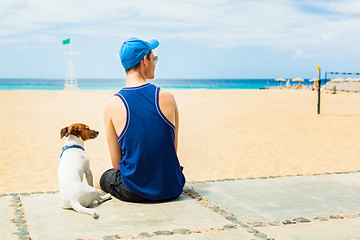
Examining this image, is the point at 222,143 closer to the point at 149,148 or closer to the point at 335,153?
the point at 335,153

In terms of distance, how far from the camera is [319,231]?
327 centimetres

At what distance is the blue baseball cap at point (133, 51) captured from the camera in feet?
12.5

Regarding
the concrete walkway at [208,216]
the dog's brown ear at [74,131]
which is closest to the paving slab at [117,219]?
the concrete walkway at [208,216]

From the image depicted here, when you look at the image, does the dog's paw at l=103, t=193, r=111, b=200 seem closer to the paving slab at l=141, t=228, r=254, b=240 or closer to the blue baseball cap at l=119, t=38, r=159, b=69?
the paving slab at l=141, t=228, r=254, b=240

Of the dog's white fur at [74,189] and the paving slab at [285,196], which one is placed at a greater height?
the dog's white fur at [74,189]

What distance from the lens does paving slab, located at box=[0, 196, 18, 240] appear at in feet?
10.2

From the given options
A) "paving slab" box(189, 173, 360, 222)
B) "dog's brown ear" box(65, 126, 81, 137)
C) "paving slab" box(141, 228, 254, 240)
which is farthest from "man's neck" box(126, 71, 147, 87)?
"paving slab" box(141, 228, 254, 240)

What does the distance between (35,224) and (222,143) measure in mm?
7489

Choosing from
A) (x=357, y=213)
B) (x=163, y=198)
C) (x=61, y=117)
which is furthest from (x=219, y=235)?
(x=61, y=117)

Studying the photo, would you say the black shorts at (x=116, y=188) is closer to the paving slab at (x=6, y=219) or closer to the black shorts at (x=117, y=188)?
the black shorts at (x=117, y=188)

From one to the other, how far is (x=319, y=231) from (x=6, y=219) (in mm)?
2392

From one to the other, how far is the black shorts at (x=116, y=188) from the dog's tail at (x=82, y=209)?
455 mm

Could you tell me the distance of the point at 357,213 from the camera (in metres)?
3.74

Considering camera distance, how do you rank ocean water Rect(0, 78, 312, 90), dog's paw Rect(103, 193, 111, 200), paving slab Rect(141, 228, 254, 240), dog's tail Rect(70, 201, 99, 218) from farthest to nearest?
1. ocean water Rect(0, 78, 312, 90)
2. dog's paw Rect(103, 193, 111, 200)
3. dog's tail Rect(70, 201, 99, 218)
4. paving slab Rect(141, 228, 254, 240)
